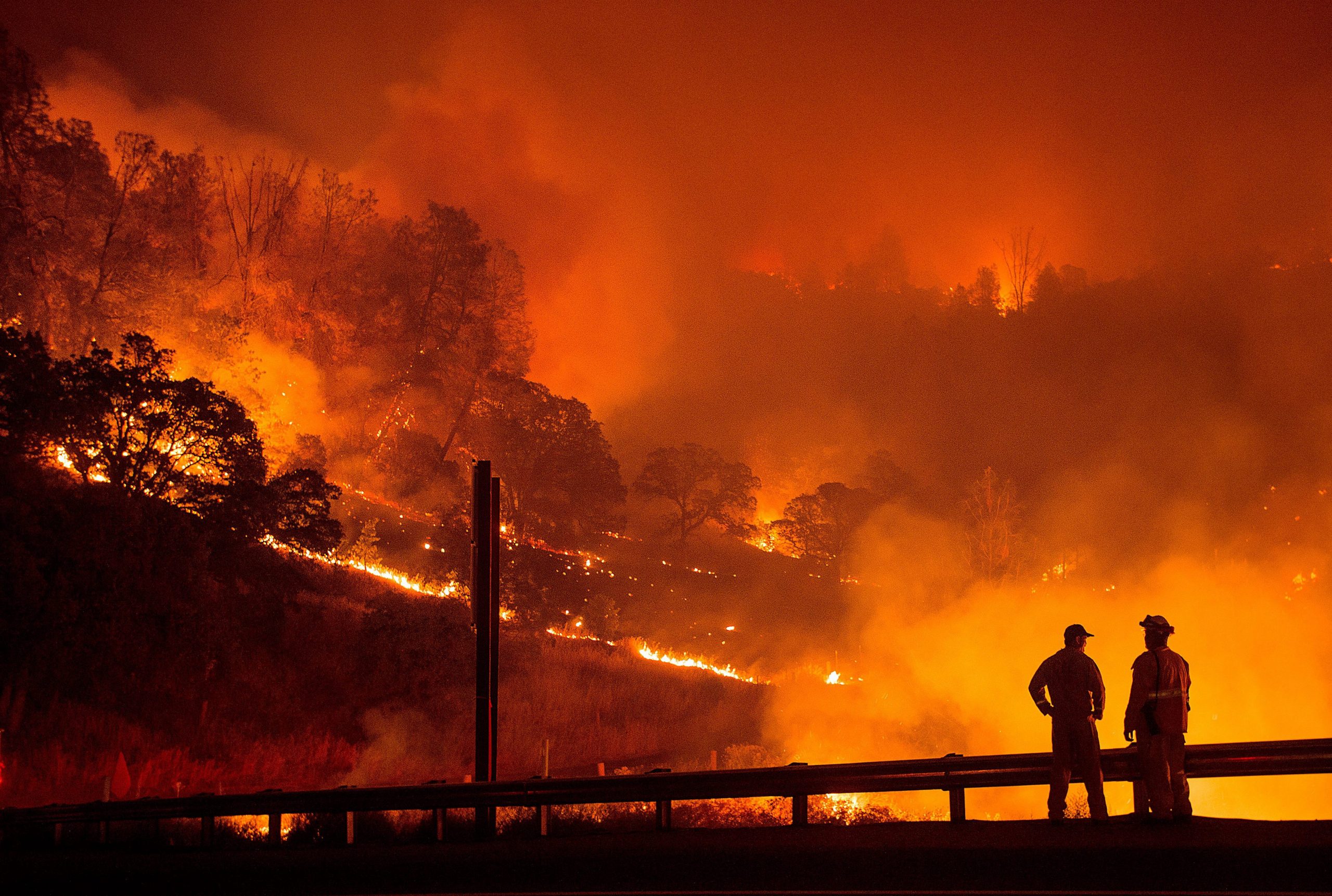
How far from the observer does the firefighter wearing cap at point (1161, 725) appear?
8.95 m

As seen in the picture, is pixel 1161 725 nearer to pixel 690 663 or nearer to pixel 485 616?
pixel 485 616

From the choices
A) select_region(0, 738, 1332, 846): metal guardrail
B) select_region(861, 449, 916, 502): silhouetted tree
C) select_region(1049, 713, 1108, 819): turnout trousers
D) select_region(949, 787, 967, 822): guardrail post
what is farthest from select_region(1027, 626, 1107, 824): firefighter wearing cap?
select_region(861, 449, 916, 502): silhouetted tree

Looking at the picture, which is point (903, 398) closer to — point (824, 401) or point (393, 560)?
point (824, 401)

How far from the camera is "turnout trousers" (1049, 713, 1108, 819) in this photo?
358 inches

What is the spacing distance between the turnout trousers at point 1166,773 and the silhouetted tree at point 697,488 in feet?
229

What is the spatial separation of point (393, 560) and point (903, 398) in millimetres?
137451

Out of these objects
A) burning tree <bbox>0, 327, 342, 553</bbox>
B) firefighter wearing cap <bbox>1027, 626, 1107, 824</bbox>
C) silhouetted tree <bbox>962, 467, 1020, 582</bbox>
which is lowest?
firefighter wearing cap <bbox>1027, 626, 1107, 824</bbox>

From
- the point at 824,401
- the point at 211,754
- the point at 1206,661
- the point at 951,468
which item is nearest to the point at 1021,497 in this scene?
the point at 951,468

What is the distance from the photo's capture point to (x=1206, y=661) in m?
52.1

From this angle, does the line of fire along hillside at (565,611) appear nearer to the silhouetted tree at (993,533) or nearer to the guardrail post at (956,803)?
the guardrail post at (956,803)

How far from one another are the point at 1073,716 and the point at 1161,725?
2.32ft

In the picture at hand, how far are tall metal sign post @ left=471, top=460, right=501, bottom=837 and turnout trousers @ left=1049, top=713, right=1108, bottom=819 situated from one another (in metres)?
6.78

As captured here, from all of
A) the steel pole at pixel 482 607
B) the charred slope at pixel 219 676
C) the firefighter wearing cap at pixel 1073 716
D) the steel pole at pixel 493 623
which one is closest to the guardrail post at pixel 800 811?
the firefighter wearing cap at pixel 1073 716

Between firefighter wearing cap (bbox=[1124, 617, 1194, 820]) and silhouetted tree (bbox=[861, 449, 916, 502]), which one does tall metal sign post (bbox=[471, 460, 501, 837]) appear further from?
silhouetted tree (bbox=[861, 449, 916, 502])
